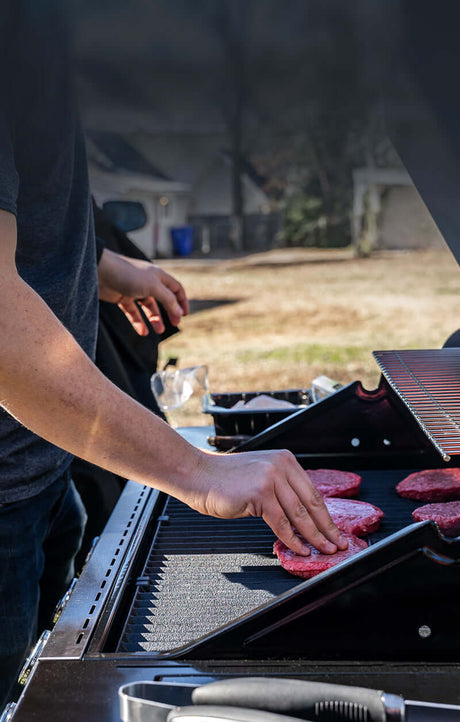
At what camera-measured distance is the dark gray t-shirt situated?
1541mm

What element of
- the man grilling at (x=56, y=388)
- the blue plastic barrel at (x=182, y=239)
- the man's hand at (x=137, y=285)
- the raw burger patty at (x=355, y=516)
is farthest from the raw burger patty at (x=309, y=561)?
the blue plastic barrel at (x=182, y=239)

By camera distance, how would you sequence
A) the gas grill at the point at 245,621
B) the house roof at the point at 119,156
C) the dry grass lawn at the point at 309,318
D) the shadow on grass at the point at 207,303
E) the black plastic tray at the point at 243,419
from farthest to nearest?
the house roof at the point at 119,156, the shadow on grass at the point at 207,303, the dry grass lawn at the point at 309,318, the black plastic tray at the point at 243,419, the gas grill at the point at 245,621

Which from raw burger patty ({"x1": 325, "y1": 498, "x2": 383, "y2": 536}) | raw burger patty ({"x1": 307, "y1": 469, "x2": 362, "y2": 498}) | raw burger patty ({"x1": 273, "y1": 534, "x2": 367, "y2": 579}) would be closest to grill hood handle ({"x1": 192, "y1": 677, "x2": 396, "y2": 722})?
raw burger patty ({"x1": 273, "y1": 534, "x2": 367, "y2": 579})

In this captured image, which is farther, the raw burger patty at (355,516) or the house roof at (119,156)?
the house roof at (119,156)

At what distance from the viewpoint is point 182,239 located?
29.7m

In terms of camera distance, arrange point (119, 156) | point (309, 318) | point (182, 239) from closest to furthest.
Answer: point (309, 318) < point (182, 239) < point (119, 156)

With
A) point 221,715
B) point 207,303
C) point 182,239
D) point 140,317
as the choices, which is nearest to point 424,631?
point 221,715

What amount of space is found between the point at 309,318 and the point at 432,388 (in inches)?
447

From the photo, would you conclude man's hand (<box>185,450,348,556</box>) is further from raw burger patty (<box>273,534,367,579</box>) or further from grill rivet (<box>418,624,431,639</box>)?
grill rivet (<box>418,624,431,639</box>)

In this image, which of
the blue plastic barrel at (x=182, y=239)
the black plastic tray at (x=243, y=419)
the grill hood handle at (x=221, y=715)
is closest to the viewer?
the grill hood handle at (x=221, y=715)

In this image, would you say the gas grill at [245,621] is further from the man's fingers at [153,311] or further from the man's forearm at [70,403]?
the man's fingers at [153,311]

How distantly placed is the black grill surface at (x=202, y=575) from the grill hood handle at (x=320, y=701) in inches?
13.9

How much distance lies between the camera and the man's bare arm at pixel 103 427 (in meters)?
1.15

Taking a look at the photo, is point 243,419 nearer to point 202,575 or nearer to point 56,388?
point 202,575
